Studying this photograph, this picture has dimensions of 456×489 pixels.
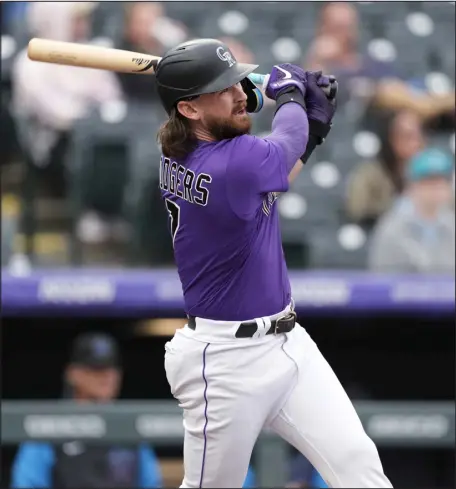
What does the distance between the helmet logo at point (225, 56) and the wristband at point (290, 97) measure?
6.6 inches

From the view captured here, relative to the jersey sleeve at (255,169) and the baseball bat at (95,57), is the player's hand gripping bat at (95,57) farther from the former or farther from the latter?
the jersey sleeve at (255,169)

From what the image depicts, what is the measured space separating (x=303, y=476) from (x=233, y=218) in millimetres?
2155

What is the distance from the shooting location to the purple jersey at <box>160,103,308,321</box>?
2775mm

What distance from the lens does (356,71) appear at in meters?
6.63

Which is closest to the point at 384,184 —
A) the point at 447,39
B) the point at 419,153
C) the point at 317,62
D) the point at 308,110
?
the point at 419,153

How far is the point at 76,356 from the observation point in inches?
186

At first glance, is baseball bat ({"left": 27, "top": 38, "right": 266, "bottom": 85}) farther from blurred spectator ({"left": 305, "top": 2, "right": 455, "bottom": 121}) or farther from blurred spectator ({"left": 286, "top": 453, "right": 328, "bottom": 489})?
blurred spectator ({"left": 305, "top": 2, "right": 455, "bottom": 121})

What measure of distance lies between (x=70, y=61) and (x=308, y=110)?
2.38 ft

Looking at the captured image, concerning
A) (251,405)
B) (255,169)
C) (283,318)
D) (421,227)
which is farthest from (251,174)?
(421,227)

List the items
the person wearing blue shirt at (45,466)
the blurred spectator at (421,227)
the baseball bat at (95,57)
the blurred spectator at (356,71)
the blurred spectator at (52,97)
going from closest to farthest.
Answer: the baseball bat at (95,57) < the person wearing blue shirt at (45,466) < the blurred spectator at (421,227) < the blurred spectator at (52,97) < the blurred spectator at (356,71)

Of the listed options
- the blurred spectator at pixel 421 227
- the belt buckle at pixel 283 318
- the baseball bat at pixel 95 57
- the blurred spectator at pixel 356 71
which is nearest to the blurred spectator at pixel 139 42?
the blurred spectator at pixel 356 71

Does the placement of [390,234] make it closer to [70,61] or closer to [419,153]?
[419,153]

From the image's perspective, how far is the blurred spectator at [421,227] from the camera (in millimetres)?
5414

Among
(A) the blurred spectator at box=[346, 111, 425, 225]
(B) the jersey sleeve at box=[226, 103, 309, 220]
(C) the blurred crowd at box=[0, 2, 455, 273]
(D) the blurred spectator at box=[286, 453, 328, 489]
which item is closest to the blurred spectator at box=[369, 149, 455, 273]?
(C) the blurred crowd at box=[0, 2, 455, 273]
